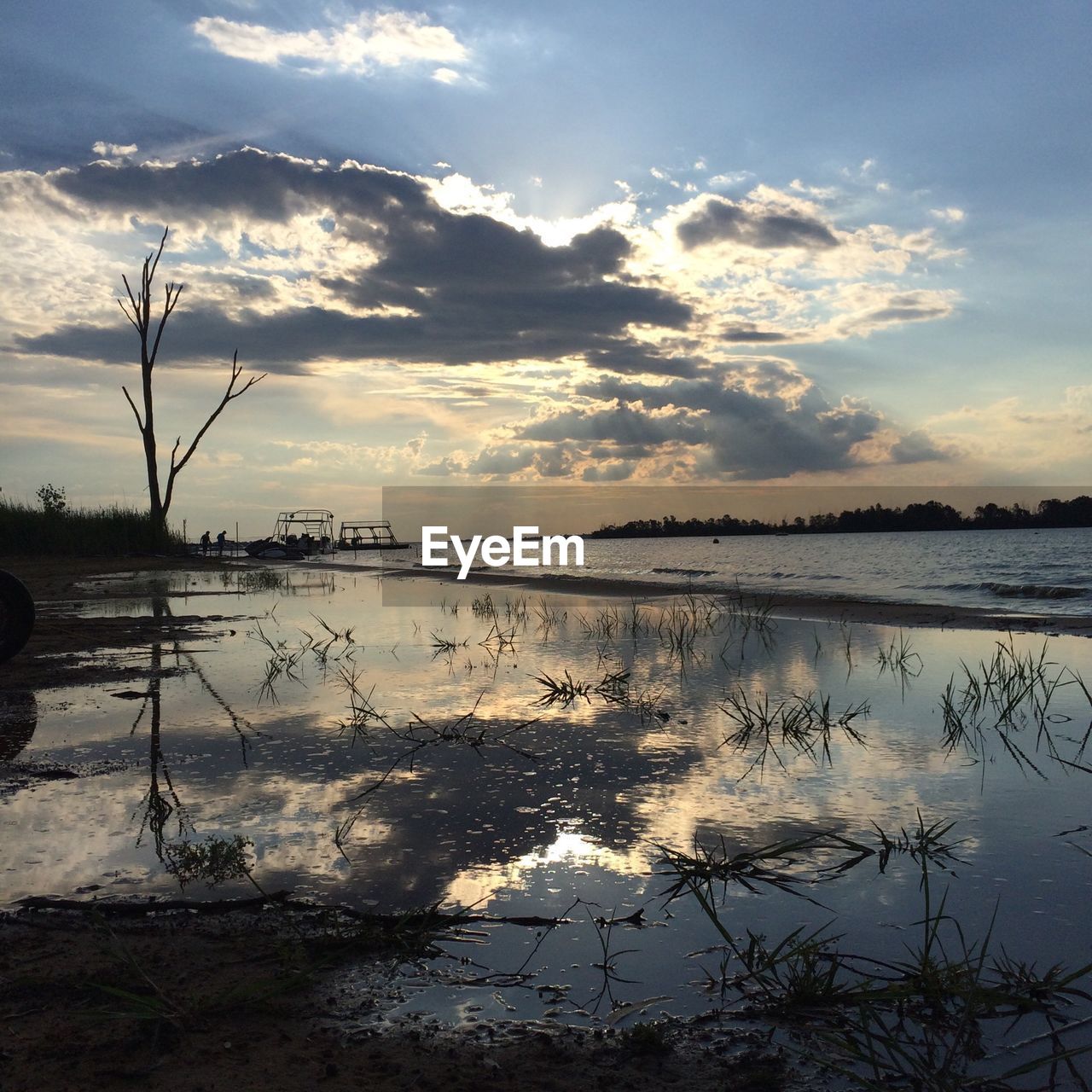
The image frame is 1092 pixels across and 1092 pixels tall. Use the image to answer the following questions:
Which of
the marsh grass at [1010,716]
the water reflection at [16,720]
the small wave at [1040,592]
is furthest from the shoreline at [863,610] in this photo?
the water reflection at [16,720]

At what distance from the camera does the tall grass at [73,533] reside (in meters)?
33.4

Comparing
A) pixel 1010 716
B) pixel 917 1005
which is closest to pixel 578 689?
pixel 1010 716

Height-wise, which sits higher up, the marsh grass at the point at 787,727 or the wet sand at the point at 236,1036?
the marsh grass at the point at 787,727

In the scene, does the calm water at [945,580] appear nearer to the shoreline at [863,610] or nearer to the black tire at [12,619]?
the shoreline at [863,610]

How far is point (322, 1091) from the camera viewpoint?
7.12 ft

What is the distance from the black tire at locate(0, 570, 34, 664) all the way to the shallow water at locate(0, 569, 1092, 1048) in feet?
5.91

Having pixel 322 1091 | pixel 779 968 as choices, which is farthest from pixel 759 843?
pixel 322 1091

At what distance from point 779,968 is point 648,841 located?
104cm

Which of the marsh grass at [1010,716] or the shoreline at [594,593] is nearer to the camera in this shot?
the marsh grass at [1010,716]

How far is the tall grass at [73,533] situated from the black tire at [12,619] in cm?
2729

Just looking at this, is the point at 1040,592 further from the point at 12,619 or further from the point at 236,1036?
the point at 236,1036

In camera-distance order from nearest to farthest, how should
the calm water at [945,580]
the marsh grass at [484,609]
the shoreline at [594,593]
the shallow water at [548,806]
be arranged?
the shallow water at [548,806]
the shoreline at [594,593]
the marsh grass at [484,609]
the calm water at [945,580]

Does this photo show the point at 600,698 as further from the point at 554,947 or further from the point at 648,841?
the point at 554,947

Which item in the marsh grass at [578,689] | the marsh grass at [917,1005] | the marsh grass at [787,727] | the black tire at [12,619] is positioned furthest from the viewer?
the black tire at [12,619]
